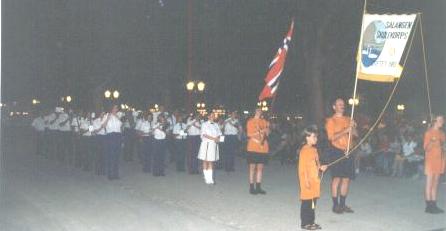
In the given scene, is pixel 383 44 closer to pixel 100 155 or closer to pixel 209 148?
pixel 209 148

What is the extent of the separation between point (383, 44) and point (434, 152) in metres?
2.02

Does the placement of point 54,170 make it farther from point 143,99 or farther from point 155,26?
point 143,99

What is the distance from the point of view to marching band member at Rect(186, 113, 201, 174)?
1600 cm

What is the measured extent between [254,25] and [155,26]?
1095 cm

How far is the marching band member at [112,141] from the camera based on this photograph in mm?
14844

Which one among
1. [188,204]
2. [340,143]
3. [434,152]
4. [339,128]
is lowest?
[188,204]

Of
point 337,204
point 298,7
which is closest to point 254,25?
point 298,7

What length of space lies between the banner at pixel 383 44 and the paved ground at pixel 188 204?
94.6 inches

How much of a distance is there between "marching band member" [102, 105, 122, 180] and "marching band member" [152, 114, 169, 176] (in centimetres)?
108

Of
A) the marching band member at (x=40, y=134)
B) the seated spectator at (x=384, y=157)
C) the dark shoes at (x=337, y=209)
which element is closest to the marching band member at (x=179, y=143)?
the seated spectator at (x=384, y=157)

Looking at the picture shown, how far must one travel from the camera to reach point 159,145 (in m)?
15.7

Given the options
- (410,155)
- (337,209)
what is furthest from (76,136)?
(337,209)

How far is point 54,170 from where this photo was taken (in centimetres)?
1725

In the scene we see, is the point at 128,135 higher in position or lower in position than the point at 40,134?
higher
